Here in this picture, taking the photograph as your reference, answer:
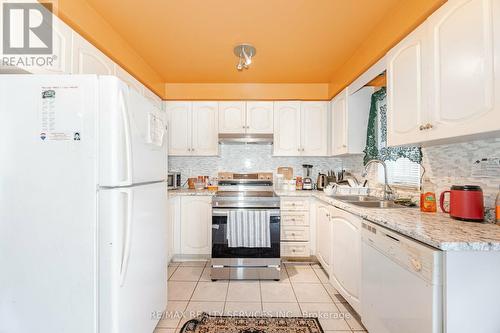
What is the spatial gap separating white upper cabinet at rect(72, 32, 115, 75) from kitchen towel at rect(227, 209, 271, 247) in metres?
1.79

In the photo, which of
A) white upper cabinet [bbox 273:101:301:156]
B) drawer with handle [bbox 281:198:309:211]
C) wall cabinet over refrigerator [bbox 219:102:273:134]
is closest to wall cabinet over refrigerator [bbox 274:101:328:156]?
white upper cabinet [bbox 273:101:301:156]

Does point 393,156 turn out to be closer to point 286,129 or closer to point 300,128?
point 300,128

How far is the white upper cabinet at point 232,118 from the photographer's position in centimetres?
342

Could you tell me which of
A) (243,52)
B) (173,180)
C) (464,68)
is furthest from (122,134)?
(173,180)

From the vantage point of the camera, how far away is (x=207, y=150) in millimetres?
3439

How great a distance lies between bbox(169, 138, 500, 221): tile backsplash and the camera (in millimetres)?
1480

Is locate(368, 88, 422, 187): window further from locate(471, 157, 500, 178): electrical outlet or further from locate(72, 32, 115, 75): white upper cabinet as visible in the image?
locate(72, 32, 115, 75): white upper cabinet

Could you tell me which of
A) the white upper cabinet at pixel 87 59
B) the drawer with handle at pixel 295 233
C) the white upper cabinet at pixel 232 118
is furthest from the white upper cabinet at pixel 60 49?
the drawer with handle at pixel 295 233

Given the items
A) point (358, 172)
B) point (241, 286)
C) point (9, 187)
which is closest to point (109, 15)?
point (9, 187)

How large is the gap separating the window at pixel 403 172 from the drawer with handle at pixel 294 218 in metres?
0.98

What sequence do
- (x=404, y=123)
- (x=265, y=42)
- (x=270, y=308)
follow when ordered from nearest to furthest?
(x=404, y=123) < (x=270, y=308) < (x=265, y=42)

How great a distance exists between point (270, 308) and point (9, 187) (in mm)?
1978

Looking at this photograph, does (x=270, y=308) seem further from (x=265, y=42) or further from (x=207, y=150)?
(x=265, y=42)

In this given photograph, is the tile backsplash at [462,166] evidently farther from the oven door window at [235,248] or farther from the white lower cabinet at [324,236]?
the oven door window at [235,248]
